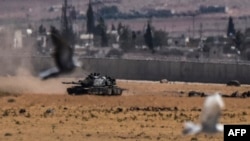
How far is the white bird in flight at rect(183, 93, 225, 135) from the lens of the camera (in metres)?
17.5

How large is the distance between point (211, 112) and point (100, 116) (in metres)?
33.4

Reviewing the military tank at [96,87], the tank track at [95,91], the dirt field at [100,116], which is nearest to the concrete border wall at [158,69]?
the dirt field at [100,116]

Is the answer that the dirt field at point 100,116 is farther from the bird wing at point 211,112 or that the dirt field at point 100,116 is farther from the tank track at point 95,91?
the bird wing at point 211,112

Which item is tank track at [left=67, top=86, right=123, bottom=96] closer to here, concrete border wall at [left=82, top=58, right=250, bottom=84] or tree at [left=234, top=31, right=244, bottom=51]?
concrete border wall at [left=82, top=58, right=250, bottom=84]

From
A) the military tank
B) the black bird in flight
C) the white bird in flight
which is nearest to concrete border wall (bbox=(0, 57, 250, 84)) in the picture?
the military tank

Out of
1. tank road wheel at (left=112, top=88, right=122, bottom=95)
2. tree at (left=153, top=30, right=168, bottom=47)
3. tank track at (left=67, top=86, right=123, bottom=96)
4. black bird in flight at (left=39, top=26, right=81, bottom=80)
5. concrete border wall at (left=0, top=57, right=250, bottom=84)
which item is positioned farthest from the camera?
tree at (left=153, top=30, right=168, bottom=47)

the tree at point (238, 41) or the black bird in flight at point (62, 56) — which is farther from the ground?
the black bird in flight at point (62, 56)

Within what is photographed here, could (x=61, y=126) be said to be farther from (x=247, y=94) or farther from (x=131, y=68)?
(x=131, y=68)

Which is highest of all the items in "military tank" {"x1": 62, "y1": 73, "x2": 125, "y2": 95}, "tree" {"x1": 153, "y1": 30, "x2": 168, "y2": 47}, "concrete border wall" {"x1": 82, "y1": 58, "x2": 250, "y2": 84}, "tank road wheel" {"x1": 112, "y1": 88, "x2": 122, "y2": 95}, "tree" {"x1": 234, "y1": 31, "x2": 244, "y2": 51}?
"military tank" {"x1": 62, "y1": 73, "x2": 125, "y2": 95}

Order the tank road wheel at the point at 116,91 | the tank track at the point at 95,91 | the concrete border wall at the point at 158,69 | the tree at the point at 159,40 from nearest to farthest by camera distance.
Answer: the tank track at the point at 95,91, the tank road wheel at the point at 116,91, the concrete border wall at the point at 158,69, the tree at the point at 159,40

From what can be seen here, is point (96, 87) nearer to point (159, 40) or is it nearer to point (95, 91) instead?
point (95, 91)

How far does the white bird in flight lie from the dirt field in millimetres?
20936

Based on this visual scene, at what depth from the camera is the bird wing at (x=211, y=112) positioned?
17484 mm

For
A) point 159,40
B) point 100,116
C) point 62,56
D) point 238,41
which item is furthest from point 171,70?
point 159,40
